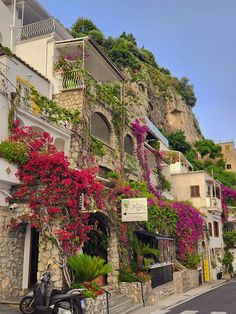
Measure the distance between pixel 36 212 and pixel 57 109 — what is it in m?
6.53

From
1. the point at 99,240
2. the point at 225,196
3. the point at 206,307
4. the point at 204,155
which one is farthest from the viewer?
the point at 204,155

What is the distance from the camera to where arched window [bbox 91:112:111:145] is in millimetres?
21303

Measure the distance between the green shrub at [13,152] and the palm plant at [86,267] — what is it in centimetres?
407

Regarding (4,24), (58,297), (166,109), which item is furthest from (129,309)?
(166,109)

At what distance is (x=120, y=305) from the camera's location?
43.6 feet

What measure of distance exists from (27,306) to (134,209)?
6518mm

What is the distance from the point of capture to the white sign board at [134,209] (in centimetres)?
1525

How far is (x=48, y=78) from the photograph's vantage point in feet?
65.6

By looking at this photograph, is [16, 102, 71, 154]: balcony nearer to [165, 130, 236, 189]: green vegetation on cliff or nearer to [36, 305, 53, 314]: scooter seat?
[36, 305, 53, 314]: scooter seat

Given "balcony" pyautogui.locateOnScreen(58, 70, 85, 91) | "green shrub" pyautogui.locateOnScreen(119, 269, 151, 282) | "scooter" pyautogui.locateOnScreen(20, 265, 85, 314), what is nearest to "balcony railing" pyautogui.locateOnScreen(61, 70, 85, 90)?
"balcony" pyautogui.locateOnScreen(58, 70, 85, 91)

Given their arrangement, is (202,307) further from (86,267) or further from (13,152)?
(13,152)

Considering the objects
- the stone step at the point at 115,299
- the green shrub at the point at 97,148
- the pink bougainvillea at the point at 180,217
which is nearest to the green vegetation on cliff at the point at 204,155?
the pink bougainvillea at the point at 180,217

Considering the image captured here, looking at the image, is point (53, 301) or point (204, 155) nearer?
point (53, 301)

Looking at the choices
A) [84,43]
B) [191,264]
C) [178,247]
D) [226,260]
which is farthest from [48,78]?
[226,260]
